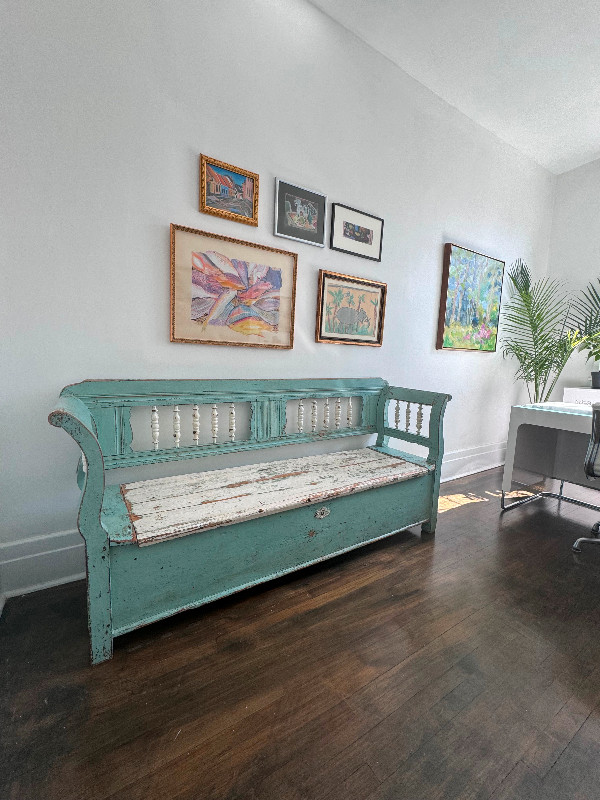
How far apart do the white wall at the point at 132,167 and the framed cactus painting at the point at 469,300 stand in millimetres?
1012

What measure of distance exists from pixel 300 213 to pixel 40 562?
7.76ft

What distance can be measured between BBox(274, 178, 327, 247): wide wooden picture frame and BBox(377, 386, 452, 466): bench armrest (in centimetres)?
118

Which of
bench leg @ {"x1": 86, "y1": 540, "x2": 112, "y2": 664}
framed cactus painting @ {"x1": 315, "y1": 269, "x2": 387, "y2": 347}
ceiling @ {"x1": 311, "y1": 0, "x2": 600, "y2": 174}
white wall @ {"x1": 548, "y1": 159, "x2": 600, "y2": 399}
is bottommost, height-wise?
bench leg @ {"x1": 86, "y1": 540, "x2": 112, "y2": 664}

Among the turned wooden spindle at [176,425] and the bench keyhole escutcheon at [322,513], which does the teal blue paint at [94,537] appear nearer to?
the turned wooden spindle at [176,425]

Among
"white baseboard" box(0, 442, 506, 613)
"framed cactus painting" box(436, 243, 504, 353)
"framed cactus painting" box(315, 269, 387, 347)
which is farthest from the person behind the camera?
"framed cactus painting" box(436, 243, 504, 353)

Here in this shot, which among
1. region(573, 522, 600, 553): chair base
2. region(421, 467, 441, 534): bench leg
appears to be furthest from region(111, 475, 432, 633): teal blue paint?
region(573, 522, 600, 553): chair base

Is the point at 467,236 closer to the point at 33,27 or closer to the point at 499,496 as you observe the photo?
the point at 499,496

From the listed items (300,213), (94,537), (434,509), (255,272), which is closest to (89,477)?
(94,537)

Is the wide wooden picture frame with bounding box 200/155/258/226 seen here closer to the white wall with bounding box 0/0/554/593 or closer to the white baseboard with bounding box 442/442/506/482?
the white wall with bounding box 0/0/554/593

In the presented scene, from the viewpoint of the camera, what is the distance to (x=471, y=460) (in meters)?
3.78

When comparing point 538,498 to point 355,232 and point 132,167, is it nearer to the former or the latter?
point 355,232

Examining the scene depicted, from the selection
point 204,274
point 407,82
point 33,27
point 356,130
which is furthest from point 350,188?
point 33,27

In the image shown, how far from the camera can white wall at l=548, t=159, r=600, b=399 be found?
4.01 meters

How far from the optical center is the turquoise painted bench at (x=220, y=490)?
4.42 ft
